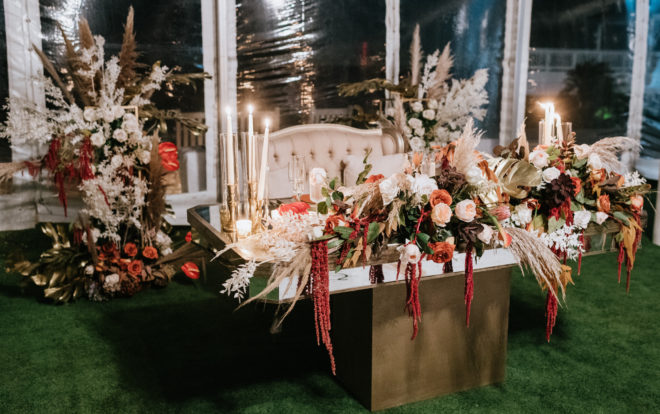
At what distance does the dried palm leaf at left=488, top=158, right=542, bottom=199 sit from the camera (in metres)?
1.72

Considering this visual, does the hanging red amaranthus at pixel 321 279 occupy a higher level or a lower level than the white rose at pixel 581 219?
lower

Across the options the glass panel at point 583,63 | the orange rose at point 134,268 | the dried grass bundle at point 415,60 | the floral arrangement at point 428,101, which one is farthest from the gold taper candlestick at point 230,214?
the glass panel at point 583,63

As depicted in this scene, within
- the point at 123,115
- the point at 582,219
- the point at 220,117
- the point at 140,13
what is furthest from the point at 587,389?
the point at 140,13

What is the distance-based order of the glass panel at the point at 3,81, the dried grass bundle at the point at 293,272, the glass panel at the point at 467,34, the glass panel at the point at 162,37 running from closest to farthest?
1. the dried grass bundle at the point at 293,272
2. the glass panel at the point at 3,81
3. the glass panel at the point at 162,37
4. the glass panel at the point at 467,34

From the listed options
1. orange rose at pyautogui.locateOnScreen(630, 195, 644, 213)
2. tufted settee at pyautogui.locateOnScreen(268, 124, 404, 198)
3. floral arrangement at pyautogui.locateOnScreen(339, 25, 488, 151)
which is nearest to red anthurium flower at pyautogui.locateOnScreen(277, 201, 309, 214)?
orange rose at pyautogui.locateOnScreen(630, 195, 644, 213)

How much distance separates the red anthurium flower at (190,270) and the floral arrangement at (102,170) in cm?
8

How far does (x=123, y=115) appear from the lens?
118 inches

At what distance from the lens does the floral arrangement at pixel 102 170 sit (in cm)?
296

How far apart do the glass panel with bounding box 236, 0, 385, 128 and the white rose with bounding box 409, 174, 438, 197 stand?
3328mm

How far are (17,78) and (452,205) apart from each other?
3.60 meters

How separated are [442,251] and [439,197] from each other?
14cm

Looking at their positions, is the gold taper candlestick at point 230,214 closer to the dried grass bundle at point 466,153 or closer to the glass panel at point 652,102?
the dried grass bundle at point 466,153

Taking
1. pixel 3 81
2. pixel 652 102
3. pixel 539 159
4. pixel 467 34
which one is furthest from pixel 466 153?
pixel 652 102

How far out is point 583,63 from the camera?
604cm
